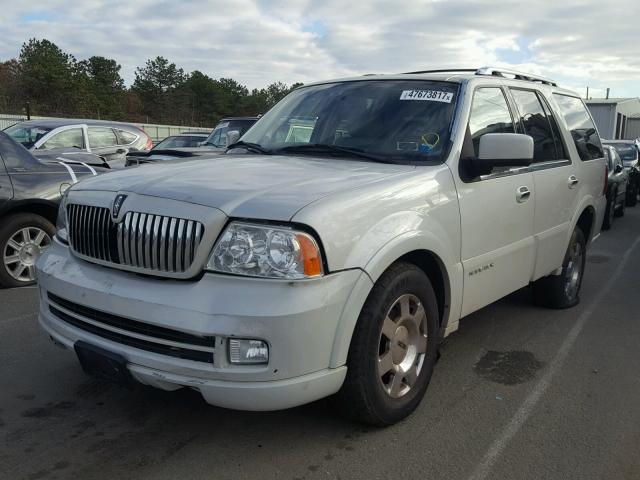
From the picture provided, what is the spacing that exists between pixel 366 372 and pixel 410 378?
20.4 inches

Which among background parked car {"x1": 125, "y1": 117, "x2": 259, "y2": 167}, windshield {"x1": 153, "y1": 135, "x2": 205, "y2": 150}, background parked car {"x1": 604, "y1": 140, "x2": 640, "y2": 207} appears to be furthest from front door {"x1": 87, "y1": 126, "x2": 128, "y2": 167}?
background parked car {"x1": 604, "y1": 140, "x2": 640, "y2": 207}

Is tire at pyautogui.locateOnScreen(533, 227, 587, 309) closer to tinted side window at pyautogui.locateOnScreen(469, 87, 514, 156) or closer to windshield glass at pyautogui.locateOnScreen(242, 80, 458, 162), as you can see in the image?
tinted side window at pyautogui.locateOnScreen(469, 87, 514, 156)

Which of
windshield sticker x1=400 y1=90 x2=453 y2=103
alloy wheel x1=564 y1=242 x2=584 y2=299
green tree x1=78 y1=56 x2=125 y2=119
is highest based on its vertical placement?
green tree x1=78 y1=56 x2=125 y2=119

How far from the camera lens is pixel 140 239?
2.93m

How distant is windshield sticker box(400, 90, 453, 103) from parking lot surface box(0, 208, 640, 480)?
5.93ft

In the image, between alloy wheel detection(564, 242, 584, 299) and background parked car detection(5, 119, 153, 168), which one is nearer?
alloy wheel detection(564, 242, 584, 299)

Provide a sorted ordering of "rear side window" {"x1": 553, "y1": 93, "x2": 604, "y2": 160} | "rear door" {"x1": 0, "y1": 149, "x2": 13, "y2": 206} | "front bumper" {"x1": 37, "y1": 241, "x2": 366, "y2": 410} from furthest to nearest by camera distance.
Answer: "rear door" {"x1": 0, "y1": 149, "x2": 13, "y2": 206} < "rear side window" {"x1": 553, "y1": 93, "x2": 604, "y2": 160} < "front bumper" {"x1": 37, "y1": 241, "x2": 366, "y2": 410}

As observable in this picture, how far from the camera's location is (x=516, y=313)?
18.7 feet

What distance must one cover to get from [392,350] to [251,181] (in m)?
1.13

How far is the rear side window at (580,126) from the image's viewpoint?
5559 mm

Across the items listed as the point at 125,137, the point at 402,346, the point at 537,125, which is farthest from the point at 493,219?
the point at 125,137

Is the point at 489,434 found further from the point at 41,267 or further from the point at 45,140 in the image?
the point at 45,140

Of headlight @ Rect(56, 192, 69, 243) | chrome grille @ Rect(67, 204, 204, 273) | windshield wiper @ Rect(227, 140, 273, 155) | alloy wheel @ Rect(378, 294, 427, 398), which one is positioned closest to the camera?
chrome grille @ Rect(67, 204, 204, 273)

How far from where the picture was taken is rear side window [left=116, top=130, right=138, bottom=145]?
41.8ft
